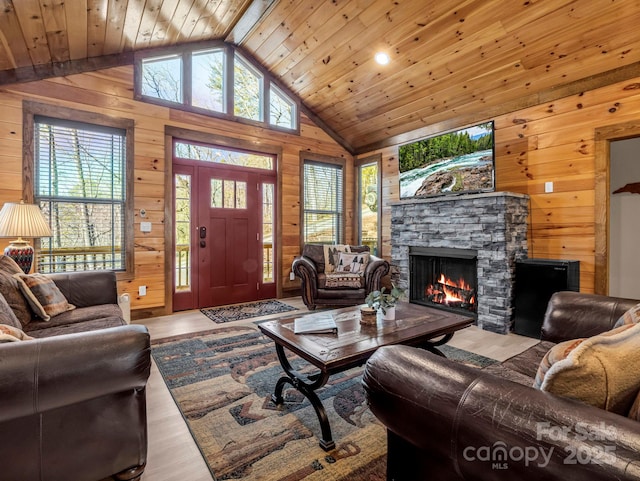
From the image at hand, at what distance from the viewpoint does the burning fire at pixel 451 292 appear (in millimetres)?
3938

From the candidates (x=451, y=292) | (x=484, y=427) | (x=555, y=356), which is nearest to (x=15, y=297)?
(x=484, y=427)

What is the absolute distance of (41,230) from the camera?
292 cm

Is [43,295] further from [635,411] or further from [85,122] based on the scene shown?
[635,411]

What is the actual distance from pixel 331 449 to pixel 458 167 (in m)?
3.44

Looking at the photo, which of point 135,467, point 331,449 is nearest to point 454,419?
point 331,449

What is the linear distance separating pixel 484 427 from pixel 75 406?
1.40 metres

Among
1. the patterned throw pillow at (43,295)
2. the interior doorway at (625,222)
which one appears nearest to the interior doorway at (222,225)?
the patterned throw pillow at (43,295)

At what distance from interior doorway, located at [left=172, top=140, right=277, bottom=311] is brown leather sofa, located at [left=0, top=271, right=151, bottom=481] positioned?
313cm

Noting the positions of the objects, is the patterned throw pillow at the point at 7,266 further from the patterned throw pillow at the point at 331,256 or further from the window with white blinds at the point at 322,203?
the window with white blinds at the point at 322,203

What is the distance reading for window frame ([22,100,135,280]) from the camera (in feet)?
10.9

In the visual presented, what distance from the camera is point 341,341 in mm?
1846

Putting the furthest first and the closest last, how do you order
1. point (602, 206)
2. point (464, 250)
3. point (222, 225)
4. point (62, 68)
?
point (222, 225)
point (464, 250)
point (62, 68)
point (602, 206)

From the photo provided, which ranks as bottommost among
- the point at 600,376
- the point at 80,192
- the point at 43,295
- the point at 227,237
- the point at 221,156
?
the point at 43,295

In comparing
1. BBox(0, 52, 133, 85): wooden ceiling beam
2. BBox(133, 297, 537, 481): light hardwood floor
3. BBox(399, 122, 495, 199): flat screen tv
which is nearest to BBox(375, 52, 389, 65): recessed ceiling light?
BBox(399, 122, 495, 199): flat screen tv
